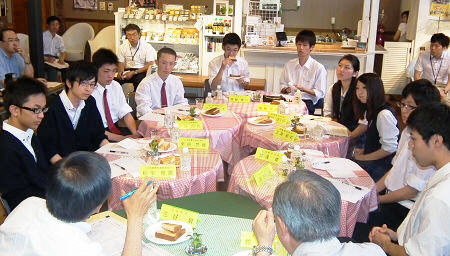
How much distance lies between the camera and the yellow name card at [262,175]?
2613mm

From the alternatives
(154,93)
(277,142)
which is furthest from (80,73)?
(277,142)

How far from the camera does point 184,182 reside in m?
2.64

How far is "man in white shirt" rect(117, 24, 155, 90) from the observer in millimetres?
6770

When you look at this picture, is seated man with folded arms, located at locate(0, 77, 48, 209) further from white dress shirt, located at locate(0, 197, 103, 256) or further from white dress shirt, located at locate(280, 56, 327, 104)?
white dress shirt, located at locate(280, 56, 327, 104)

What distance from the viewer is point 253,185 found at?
2.64m

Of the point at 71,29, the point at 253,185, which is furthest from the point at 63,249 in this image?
the point at 71,29

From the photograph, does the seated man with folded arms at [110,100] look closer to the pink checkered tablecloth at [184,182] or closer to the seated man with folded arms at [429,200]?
the pink checkered tablecloth at [184,182]

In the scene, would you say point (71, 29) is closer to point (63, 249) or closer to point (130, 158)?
point (130, 158)

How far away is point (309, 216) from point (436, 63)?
629cm

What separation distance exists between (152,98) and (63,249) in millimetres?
3376

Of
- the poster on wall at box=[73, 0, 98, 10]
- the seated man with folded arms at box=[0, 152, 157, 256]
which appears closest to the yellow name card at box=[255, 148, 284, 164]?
the seated man with folded arms at box=[0, 152, 157, 256]

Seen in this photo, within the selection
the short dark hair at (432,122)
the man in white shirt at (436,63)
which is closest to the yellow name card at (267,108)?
the short dark hair at (432,122)

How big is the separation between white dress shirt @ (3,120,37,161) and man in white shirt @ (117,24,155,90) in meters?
4.13

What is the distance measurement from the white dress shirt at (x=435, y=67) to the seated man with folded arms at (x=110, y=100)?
4885 millimetres
